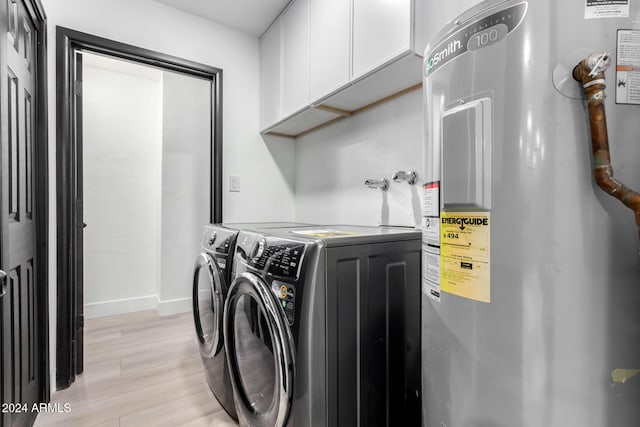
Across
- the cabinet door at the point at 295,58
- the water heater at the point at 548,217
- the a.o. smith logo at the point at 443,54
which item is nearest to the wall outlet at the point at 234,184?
the cabinet door at the point at 295,58

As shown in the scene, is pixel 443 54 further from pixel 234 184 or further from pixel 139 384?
pixel 139 384

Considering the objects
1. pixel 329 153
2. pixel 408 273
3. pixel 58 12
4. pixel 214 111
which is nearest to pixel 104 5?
pixel 58 12

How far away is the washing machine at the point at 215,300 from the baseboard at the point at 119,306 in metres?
1.75

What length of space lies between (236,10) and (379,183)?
1.60 metres

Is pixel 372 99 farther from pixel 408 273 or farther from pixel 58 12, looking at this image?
pixel 58 12

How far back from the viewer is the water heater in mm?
519

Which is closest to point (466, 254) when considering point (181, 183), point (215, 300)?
point (215, 300)

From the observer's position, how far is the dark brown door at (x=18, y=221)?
3.54ft

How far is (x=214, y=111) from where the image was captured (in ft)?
7.52

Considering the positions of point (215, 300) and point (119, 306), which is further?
point (119, 306)

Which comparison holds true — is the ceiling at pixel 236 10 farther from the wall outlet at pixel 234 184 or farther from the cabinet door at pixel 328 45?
the wall outlet at pixel 234 184

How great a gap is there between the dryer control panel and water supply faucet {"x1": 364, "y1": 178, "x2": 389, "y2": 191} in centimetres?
86

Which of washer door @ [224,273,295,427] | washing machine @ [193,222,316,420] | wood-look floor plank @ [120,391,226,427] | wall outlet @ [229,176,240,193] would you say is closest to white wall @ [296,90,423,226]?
wall outlet @ [229,176,240,193]

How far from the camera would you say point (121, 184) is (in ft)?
10.0
